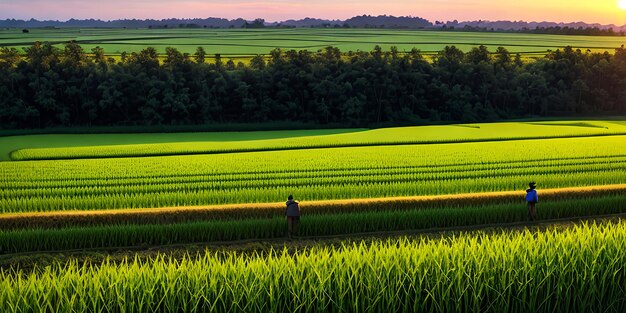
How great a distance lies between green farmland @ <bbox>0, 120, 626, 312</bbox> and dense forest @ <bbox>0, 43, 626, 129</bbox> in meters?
11.6

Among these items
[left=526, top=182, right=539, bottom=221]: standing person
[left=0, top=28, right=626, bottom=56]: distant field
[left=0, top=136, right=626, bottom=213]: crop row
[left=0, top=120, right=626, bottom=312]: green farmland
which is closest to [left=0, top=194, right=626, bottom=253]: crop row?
[left=0, top=120, right=626, bottom=312]: green farmland

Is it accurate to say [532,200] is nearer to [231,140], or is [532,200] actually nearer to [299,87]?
[231,140]

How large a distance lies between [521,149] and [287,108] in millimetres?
31373

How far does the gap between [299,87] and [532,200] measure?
4632 centimetres

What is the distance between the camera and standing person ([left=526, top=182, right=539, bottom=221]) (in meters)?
18.3

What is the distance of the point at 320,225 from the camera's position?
17750 mm

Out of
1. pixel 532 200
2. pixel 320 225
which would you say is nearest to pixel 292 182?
pixel 320 225

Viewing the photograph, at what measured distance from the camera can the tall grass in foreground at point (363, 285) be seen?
7457 mm

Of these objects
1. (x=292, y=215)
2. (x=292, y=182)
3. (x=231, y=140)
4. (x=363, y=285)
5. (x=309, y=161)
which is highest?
(x=363, y=285)

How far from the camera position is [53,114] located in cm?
5653

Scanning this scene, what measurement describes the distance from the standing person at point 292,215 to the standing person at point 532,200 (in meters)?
7.21

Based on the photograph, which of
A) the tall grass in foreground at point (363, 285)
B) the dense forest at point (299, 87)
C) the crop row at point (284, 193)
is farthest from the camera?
the dense forest at point (299, 87)


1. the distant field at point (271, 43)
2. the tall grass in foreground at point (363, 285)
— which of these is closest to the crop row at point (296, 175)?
the tall grass in foreground at point (363, 285)

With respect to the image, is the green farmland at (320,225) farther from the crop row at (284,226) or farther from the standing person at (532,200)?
the standing person at (532,200)
